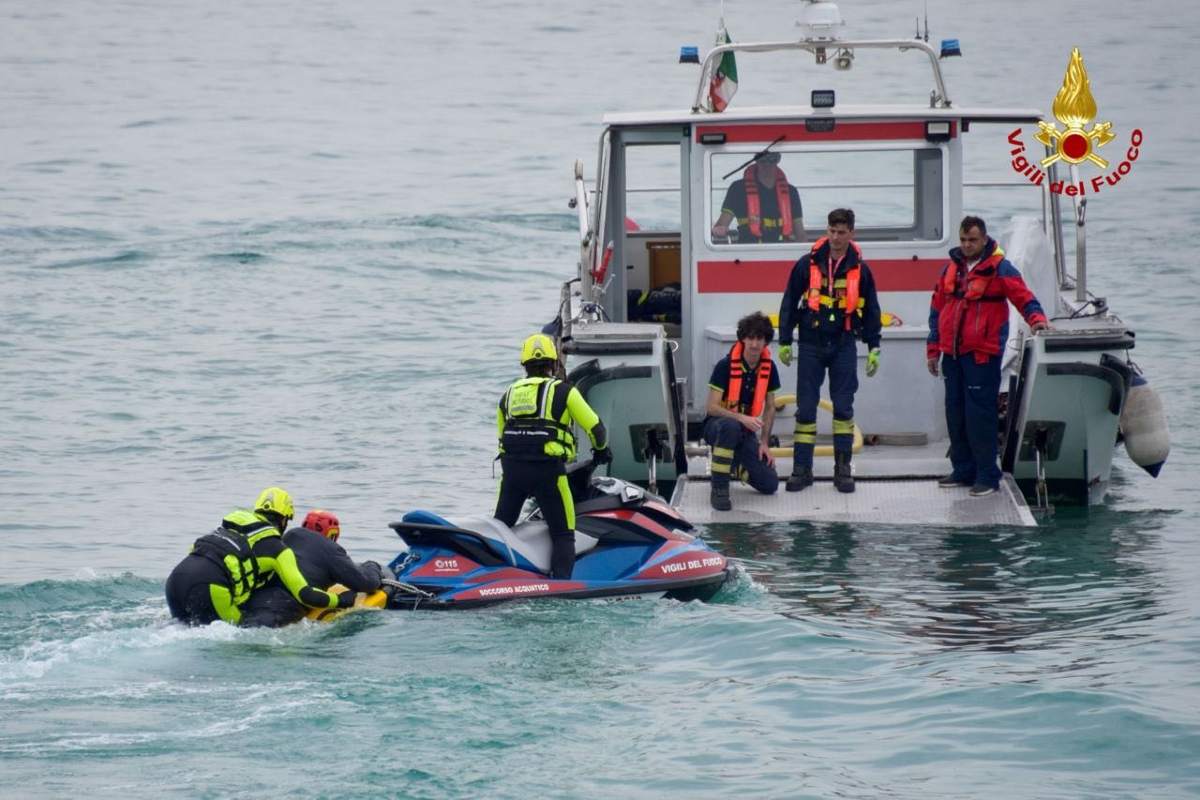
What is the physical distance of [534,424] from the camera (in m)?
9.48

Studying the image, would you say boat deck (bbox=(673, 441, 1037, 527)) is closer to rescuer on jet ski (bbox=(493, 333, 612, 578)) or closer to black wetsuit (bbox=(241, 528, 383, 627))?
rescuer on jet ski (bbox=(493, 333, 612, 578))

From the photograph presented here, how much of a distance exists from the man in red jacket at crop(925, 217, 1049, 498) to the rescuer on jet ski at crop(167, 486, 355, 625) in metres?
A: 4.31

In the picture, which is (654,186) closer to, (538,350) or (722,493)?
(722,493)

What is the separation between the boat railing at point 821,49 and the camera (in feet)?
40.0

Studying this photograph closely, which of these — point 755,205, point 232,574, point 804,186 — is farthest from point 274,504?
point 804,186

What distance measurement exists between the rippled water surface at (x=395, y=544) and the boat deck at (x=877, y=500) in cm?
22

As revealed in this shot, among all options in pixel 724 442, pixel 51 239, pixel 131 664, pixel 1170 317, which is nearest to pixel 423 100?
pixel 51 239

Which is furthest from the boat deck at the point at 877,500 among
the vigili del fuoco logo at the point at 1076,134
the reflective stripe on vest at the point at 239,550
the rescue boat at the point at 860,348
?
the reflective stripe on vest at the point at 239,550

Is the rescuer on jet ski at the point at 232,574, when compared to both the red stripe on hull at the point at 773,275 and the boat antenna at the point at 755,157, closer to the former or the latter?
the red stripe on hull at the point at 773,275

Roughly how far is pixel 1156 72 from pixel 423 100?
16421mm

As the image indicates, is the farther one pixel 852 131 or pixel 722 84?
pixel 722 84

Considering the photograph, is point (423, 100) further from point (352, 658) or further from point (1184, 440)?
point (352, 658)

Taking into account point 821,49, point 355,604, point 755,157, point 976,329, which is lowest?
point 355,604

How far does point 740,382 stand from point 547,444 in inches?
84.7
